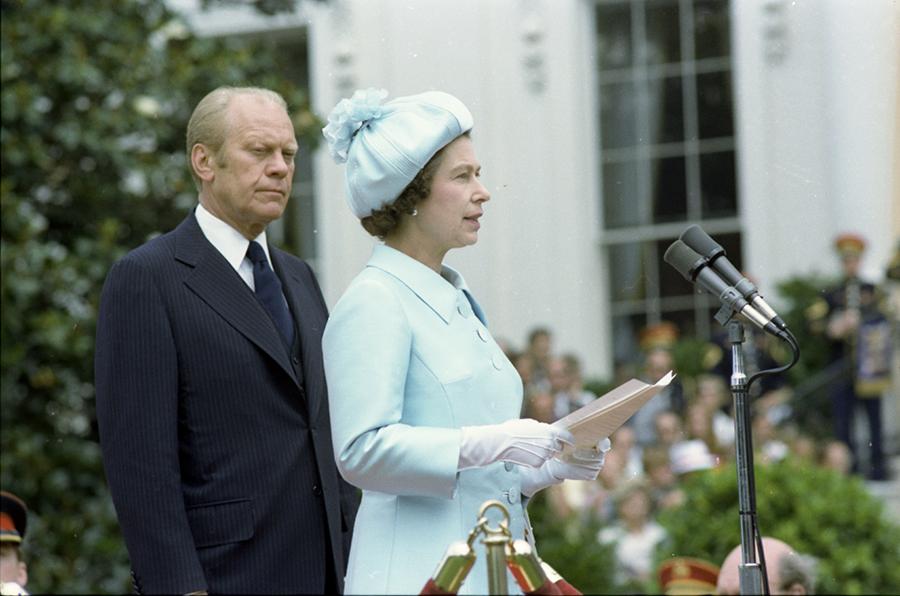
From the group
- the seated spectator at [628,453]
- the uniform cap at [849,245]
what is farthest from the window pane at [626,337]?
the seated spectator at [628,453]

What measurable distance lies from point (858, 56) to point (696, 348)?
2.50 meters

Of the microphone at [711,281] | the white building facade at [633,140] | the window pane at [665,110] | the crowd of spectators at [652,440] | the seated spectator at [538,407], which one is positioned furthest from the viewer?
the window pane at [665,110]

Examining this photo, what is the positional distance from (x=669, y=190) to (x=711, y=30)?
126 cm

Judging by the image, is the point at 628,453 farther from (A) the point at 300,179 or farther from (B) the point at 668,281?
(B) the point at 668,281

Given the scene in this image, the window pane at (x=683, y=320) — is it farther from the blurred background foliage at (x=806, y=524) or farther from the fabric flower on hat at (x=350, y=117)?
the fabric flower on hat at (x=350, y=117)

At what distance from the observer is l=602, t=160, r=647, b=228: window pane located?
13719mm

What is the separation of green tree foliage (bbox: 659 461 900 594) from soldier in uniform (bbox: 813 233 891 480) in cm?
444

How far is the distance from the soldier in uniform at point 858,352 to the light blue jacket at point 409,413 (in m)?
8.20

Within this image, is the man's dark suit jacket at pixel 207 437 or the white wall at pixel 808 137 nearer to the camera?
the man's dark suit jacket at pixel 207 437

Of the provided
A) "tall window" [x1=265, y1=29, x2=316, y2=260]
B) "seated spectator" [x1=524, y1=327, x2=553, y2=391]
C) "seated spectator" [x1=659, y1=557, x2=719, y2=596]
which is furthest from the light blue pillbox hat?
"seated spectator" [x1=524, y1=327, x2=553, y2=391]


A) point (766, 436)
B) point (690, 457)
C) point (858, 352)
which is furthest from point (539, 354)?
point (858, 352)

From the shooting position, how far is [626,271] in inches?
551

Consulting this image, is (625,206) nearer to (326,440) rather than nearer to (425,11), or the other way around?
(425,11)

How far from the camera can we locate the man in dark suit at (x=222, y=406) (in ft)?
11.4
